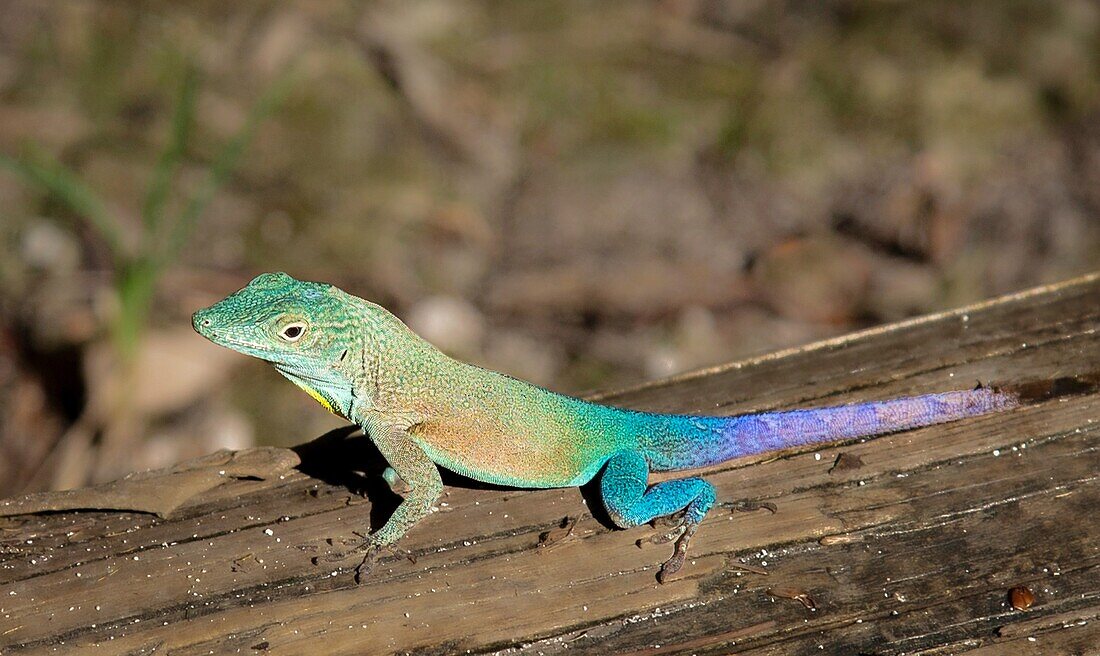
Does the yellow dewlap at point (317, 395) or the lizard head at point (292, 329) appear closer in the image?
the lizard head at point (292, 329)

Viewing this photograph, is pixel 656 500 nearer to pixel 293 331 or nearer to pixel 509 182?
pixel 293 331

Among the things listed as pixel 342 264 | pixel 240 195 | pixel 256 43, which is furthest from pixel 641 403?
pixel 256 43

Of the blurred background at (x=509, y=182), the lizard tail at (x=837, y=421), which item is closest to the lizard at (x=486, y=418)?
the lizard tail at (x=837, y=421)

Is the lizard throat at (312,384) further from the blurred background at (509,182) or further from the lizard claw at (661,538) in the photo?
the blurred background at (509,182)

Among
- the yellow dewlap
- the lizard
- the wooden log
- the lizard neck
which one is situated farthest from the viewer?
the yellow dewlap

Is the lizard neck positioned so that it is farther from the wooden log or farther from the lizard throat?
the wooden log

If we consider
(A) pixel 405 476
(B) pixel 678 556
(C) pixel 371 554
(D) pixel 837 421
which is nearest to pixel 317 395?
(A) pixel 405 476

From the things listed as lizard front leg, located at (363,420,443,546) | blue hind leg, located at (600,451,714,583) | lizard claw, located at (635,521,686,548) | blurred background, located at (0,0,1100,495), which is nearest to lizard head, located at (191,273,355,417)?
lizard front leg, located at (363,420,443,546)
